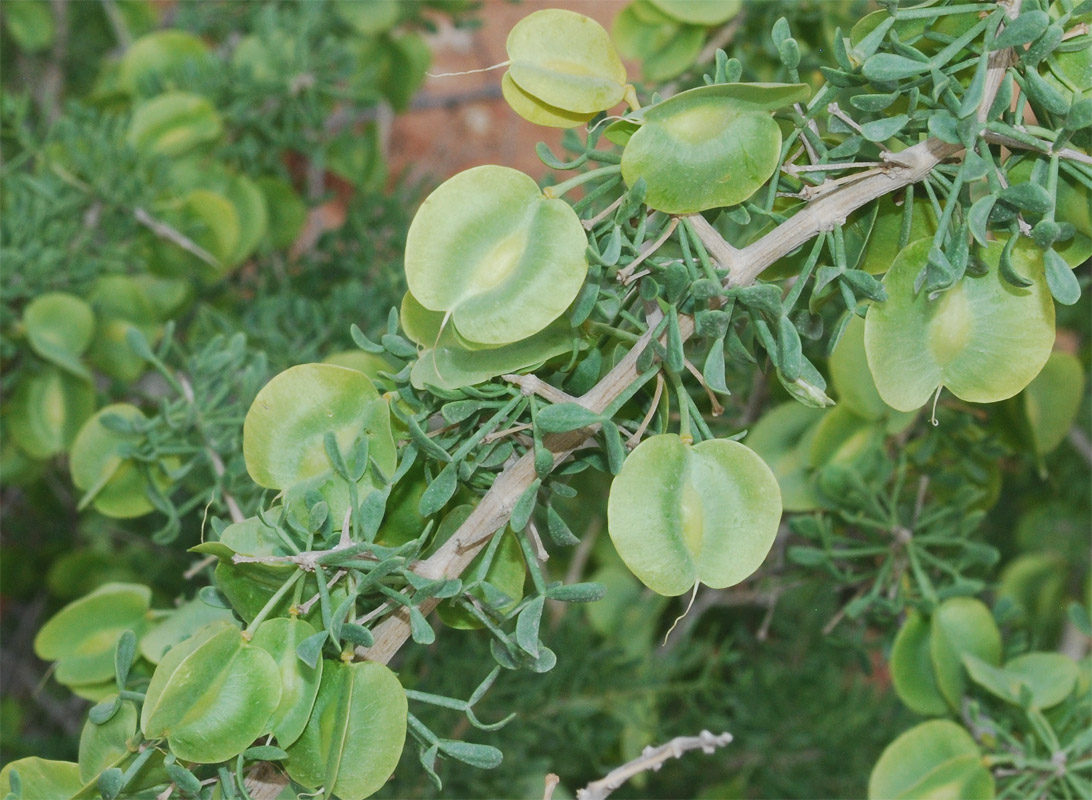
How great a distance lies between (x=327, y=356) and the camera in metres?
0.65

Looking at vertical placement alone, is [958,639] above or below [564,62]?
below

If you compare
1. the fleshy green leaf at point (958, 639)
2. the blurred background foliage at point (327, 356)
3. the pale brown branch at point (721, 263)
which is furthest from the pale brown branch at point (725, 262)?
the fleshy green leaf at point (958, 639)

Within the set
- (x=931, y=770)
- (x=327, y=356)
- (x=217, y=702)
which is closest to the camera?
(x=217, y=702)

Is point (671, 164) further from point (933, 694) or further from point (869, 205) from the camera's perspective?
point (933, 694)

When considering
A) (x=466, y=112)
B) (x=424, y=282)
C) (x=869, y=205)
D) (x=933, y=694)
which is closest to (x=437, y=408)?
(x=424, y=282)

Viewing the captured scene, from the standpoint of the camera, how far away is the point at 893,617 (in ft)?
2.07

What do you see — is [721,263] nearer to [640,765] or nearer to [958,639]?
[640,765]

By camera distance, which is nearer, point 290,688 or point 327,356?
point 290,688

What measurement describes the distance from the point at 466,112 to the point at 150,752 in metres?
1.58

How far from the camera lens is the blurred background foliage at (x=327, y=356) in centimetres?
62

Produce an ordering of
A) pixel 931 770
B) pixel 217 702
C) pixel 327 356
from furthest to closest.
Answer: pixel 327 356 → pixel 931 770 → pixel 217 702

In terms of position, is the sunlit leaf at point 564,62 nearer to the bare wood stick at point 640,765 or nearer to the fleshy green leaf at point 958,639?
the bare wood stick at point 640,765

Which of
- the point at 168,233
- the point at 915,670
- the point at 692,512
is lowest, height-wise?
the point at 915,670

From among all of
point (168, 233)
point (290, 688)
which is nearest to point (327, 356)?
point (168, 233)
